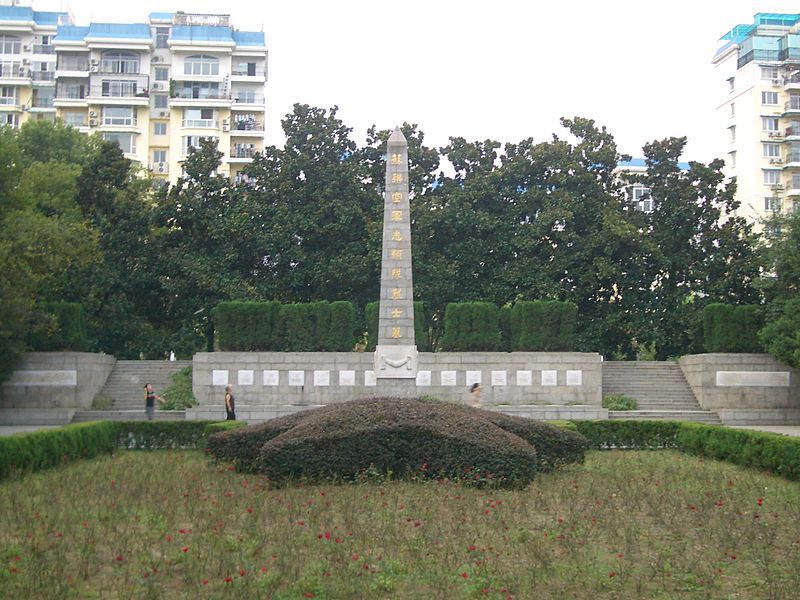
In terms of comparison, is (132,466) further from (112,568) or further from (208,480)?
(112,568)

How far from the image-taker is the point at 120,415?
92.1 ft

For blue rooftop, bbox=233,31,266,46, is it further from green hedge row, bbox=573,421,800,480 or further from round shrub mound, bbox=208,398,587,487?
A: round shrub mound, bbox=208,398,587,487

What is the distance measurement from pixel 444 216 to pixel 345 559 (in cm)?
2547

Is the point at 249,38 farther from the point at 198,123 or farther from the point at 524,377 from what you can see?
the point at 524,377

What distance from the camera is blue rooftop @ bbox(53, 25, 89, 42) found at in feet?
180

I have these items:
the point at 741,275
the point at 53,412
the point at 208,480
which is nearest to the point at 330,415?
the point at 208,480

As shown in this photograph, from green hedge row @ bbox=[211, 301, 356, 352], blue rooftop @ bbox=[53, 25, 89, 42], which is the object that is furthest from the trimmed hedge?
blue rooftop @ bbox=[53, 25, 89, 42]

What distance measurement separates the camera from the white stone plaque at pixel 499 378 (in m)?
30.0

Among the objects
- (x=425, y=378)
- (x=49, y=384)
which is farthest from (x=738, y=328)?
(x=49, y=384)

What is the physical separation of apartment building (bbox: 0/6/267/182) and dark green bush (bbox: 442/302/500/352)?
2658 cm

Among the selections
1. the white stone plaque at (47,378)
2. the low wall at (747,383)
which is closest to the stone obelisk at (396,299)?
the white stone plaque at (47,378)

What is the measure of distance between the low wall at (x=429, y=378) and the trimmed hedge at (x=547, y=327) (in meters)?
0.55

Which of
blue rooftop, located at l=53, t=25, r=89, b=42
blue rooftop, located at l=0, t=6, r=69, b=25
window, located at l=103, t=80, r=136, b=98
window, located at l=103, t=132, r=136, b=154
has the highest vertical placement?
blue rooftop, located at l=0, t=6, r=69, b=25

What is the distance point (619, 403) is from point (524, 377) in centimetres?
286
